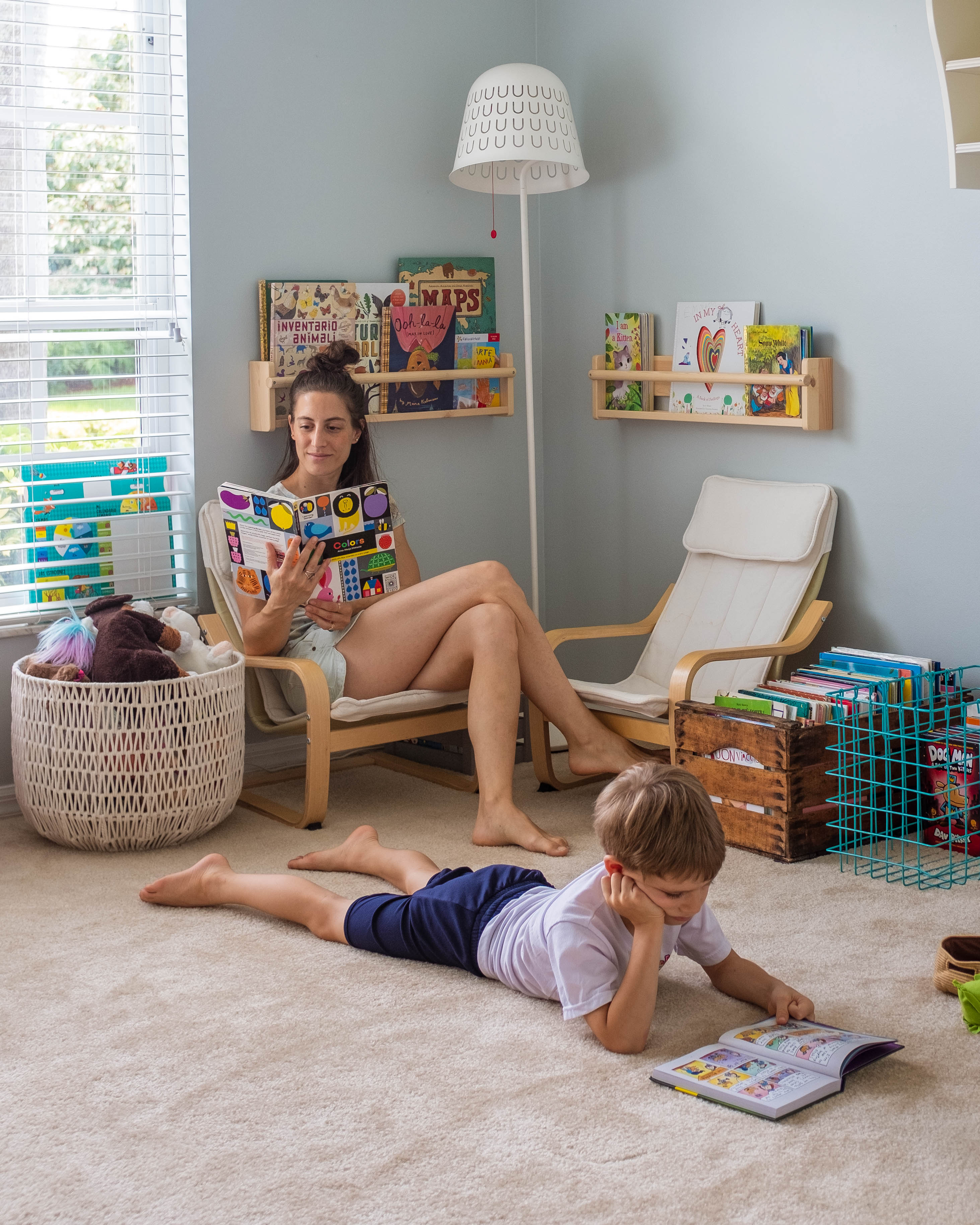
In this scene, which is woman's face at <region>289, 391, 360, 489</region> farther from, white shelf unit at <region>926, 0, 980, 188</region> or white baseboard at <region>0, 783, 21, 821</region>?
white shelf unit at <region>926, 0, 980, 188</region>

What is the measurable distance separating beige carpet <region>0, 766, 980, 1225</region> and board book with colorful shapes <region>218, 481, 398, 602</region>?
804mm

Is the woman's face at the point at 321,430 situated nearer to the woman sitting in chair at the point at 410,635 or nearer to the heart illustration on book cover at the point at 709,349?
the woman sitting in chair at the point at 410,635

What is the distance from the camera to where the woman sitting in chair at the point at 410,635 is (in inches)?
116

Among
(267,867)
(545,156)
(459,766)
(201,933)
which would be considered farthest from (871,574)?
(201,933)

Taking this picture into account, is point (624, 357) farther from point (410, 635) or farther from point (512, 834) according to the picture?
point (512, 834)

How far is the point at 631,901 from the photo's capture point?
173 cm

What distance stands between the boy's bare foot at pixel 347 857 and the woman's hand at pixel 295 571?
589 millimetres

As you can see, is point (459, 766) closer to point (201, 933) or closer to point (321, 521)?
point (321, 521)

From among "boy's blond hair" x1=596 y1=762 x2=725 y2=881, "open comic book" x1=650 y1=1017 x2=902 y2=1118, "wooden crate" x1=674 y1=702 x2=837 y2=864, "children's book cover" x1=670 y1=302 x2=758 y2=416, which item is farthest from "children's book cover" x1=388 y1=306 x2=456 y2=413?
"open comic book" x1=650 y1=1017 x2=902 y2=1118

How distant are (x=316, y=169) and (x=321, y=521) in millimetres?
1152

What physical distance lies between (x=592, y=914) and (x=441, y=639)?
1.34 meters

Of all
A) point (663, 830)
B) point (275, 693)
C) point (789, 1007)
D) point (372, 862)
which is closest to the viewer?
point (663, 830)

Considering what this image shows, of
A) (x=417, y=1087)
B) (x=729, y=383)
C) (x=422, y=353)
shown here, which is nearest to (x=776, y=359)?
(x=729, y=383)

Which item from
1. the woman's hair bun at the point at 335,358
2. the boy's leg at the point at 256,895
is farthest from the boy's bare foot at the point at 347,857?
the woman's hair bun at the point at 335,358
